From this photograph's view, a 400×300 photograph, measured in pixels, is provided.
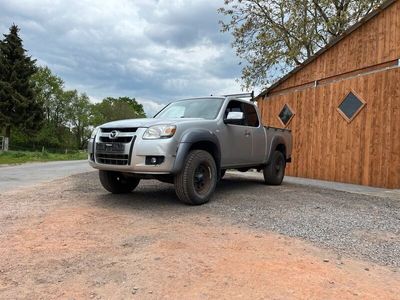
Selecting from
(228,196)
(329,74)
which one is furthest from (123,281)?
(329,74)

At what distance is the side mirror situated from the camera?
7.19m

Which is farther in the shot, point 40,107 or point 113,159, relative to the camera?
point 40,107

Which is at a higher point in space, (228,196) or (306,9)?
(306,9)

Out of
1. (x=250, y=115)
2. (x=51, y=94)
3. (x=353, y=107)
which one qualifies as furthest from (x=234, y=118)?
(x=51, y=94)

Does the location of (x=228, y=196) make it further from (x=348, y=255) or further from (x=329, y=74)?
(x=329, y=74)

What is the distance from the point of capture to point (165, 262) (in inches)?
144

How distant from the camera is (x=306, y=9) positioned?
68.0ft

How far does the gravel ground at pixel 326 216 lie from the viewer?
448 cm

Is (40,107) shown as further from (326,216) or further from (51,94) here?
(326,216)

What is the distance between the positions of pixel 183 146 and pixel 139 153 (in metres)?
0.67

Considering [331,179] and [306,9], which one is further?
[306,9]

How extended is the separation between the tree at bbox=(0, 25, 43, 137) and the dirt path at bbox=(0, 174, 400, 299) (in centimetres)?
3680

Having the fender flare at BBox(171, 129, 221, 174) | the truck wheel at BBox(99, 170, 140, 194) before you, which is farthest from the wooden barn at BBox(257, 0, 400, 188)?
the truck wheel at BBox(99, 170, 140, 194)

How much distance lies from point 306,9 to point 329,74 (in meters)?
10.1
